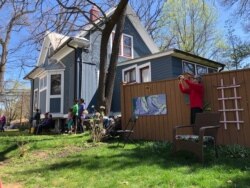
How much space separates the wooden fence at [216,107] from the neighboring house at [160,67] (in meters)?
5.88

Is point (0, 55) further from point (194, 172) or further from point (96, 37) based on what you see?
point (194, 172)

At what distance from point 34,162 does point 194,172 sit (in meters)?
4.28

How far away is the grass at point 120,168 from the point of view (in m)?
5.27

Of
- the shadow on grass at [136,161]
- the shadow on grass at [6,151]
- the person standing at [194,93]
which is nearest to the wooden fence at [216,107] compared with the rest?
the person standing at [194,93]

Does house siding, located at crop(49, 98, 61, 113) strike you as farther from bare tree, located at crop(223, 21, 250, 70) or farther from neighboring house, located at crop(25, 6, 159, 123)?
bare tree, located at crop(223, 21, 250, 70)

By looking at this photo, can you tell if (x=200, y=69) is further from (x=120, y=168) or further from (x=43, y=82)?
(x=120, y=168)

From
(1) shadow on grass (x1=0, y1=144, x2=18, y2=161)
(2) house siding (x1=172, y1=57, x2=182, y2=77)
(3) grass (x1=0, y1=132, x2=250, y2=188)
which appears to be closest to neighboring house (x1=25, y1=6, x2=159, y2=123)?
(2) house siding (x1=172, y1=57, x2=182, y2=77)

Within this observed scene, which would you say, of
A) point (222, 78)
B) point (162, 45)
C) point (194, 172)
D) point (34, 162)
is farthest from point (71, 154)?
point (162, 45)

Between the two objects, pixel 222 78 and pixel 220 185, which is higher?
pixel 222 78

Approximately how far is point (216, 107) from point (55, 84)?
39.6ft

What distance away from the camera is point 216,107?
27.1ft

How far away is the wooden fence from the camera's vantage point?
7.72 meters

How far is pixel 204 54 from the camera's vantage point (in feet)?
106

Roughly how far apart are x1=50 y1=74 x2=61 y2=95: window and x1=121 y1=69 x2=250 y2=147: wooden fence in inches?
348
